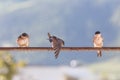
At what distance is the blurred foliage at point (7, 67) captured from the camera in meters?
11.7

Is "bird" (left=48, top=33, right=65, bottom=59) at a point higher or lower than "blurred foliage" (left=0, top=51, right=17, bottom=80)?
higher

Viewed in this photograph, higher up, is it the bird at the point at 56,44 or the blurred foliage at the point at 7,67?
the bird at the point at 56,44

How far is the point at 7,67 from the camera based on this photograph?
474 inches

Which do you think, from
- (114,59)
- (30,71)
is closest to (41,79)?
(30,71)

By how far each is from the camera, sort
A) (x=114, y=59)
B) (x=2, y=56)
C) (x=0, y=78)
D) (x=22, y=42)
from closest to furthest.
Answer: (x=22, y=42) → (x=0, y=78) → (x=2, y=56) → (x=114, y=59)

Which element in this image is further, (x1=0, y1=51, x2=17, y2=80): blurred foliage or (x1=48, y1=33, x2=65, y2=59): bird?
(x1=0, y1=51, x2=17, y2=80): blurred foliage

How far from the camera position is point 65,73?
12.5m

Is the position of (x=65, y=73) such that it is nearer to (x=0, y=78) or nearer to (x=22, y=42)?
(x=0, y=78)

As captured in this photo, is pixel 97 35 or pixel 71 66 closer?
pixel 97 35

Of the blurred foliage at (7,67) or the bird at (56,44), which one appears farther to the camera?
the blurred foliage at (7,67)

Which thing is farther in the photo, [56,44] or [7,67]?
[7,67]

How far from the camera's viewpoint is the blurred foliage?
11.7m

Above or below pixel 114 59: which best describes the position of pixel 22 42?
above

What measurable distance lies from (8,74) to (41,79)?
1202 mm
